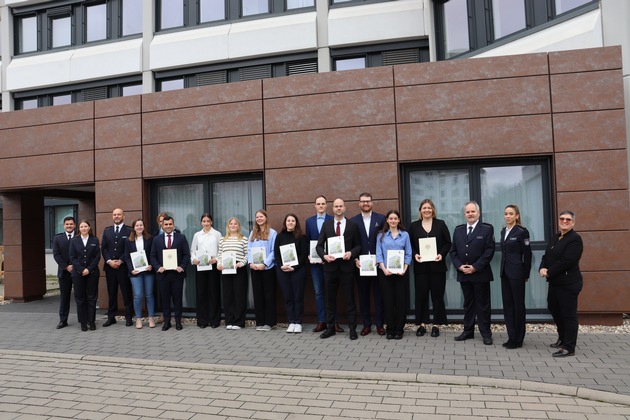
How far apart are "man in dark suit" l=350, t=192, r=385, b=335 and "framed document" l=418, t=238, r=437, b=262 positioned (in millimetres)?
733

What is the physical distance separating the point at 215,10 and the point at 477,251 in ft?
37.5

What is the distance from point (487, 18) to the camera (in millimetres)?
11625

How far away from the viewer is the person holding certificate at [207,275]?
9.18 meters

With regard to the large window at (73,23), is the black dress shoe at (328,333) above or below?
below

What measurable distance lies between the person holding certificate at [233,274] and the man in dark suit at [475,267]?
3.56m

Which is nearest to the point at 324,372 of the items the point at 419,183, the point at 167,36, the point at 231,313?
the point at 231,313

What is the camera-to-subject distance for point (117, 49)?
16.2 m

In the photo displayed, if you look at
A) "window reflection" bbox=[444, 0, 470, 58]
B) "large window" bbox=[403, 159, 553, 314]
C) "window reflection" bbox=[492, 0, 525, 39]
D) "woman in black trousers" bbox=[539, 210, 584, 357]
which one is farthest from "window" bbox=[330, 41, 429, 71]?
"woman in black trousers" bbox=[539, 210, 584, 357]

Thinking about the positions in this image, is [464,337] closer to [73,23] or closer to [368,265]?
[368,265]

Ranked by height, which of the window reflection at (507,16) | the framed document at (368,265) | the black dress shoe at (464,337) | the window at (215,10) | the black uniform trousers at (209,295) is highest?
the window at (215,10)

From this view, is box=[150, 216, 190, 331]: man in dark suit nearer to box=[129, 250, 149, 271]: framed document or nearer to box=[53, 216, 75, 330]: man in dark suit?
box=[129, 250, 149, 271]: framed document

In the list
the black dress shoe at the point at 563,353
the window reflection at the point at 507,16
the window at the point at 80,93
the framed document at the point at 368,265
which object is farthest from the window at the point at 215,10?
the black dress shoe at the point at 563,353

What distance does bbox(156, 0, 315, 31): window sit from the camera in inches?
580

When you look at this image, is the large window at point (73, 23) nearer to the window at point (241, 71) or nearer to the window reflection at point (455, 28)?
the window at point (241, 71)
